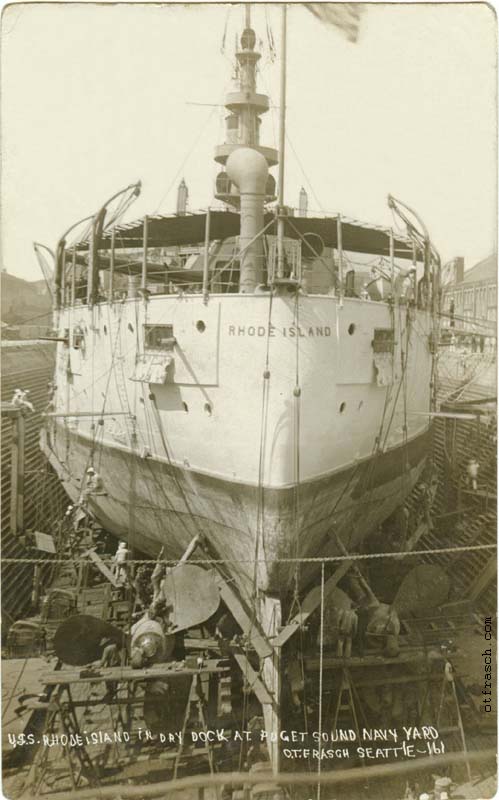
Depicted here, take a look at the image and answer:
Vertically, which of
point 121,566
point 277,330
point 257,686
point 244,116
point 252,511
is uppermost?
point 244,116

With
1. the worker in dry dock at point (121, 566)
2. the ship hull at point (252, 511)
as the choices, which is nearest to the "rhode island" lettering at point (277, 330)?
the ship hull at point (252, 511)

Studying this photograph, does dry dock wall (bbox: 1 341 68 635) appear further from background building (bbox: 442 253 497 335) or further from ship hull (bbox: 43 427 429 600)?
background building (bbox: 442 253 497 335)

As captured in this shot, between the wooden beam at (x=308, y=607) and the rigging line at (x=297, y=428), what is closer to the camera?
the rigging line at (x=297, y=428)

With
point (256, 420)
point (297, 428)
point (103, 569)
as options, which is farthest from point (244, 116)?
point (103, 569)

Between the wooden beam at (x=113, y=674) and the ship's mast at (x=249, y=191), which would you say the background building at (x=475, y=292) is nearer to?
the ship's mast at (x=249, y=191)

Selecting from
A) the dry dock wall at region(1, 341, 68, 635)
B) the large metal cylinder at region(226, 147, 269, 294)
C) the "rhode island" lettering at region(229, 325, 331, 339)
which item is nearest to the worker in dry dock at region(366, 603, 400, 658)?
the "rhode island" lettering at region(229, 325, 331, 339)

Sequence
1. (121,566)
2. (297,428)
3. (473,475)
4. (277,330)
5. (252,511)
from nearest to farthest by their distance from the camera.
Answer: (277,330), (297,428), (252,511), (121,566), (473,475)

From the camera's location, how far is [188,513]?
31.2ft

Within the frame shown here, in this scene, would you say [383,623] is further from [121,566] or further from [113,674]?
[121,566]

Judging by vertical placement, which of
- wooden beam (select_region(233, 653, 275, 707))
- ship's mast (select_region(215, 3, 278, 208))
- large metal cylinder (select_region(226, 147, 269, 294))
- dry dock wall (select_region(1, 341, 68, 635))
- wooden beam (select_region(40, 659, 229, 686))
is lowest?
wooden beam (select_region(233, 653, 275, 707))

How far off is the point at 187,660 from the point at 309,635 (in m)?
1.88

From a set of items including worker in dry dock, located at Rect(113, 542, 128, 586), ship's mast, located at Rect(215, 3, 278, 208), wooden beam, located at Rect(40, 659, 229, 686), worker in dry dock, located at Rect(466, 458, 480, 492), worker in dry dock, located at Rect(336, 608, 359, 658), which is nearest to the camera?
wooden beam, located at Rect(40, 659, 229, 686)

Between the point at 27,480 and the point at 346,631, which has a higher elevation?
the point at 27,480

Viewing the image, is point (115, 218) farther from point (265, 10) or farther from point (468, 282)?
point (468, 282)
